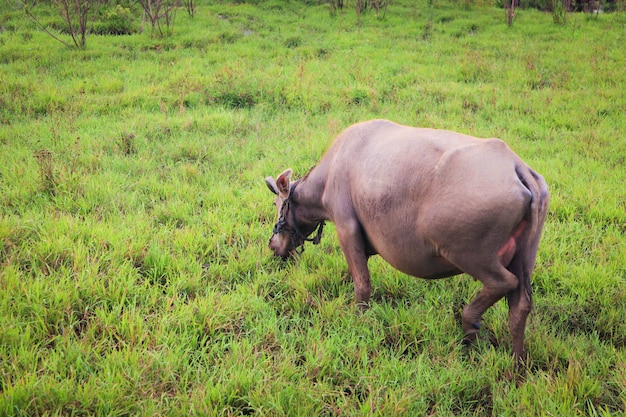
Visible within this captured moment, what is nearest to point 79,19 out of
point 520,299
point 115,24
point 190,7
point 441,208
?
point 115,24

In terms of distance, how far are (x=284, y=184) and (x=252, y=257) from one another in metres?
0.80

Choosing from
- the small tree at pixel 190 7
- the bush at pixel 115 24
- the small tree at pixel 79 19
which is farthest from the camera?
the small tree at pixel 190 7

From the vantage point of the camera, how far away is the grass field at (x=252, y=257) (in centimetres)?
281

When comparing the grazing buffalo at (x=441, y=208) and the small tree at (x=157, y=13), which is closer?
the grazing buffalo at (x=441, y=208)

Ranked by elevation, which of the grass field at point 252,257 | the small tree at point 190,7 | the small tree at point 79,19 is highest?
the small tree at point 190,7

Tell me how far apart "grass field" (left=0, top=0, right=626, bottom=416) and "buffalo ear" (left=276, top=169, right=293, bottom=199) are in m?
0.68

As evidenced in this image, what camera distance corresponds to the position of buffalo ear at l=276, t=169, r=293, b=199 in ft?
13.0

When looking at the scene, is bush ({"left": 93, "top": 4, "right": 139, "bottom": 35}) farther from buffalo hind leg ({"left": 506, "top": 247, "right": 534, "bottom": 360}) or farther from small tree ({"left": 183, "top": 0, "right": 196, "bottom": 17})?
buffalo hind leg ({"left": 506, "top": 247, "right": 534, "bottom": 360})

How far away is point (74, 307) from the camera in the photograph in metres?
3.41

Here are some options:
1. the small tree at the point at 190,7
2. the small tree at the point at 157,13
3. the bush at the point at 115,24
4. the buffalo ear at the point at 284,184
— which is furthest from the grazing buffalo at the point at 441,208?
the small tree at the point at 190,7

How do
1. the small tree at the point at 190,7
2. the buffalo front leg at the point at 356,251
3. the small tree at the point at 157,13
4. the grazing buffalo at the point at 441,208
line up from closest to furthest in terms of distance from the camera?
the grazing buffalo at the point at 441,208 → the buffalo front leg at the point at 356,251 → the small tree at the point at 157,13 → the small tree at the point at 190,7

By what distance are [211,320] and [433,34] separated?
471 inches

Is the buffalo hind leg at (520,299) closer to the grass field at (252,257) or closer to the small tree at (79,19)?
the grass field at (252,257)

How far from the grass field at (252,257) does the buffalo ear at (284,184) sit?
684 mm
